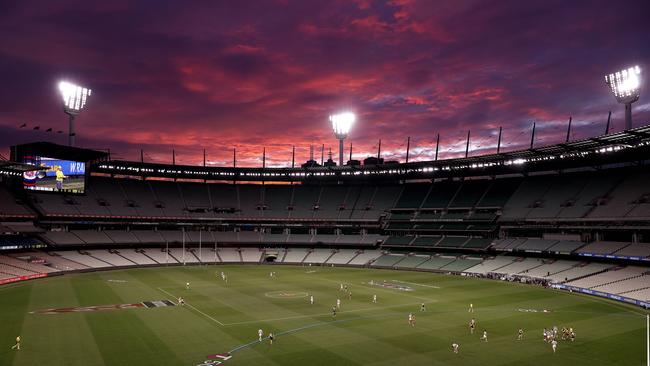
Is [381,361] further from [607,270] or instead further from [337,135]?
[337,135]

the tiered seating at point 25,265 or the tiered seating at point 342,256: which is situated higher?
the tiered seating at point 25,265

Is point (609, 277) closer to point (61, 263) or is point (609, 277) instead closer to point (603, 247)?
point (603, 247)

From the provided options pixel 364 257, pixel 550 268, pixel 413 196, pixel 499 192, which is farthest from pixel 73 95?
pixel 550 268

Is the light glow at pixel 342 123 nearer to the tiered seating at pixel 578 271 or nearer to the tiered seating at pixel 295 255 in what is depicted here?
the tiered seating at pixel 295 255

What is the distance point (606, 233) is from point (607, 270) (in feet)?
30.4

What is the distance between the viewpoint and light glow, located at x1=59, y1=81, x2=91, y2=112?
8562 centimetres

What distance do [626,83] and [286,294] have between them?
59.4 m

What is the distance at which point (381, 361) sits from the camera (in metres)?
32.8

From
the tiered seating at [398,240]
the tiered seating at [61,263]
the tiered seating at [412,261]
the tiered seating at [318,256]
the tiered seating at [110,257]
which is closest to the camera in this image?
the tiered seating at [61,263]

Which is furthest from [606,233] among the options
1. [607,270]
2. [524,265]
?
[524,265]

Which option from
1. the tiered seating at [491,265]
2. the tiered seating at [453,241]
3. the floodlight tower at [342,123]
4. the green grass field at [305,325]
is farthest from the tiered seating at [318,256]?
the tiered seating at [491,265]

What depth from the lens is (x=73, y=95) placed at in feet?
284

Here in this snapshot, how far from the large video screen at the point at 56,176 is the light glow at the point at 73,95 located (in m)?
11.7

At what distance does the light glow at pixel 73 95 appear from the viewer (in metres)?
85.6
